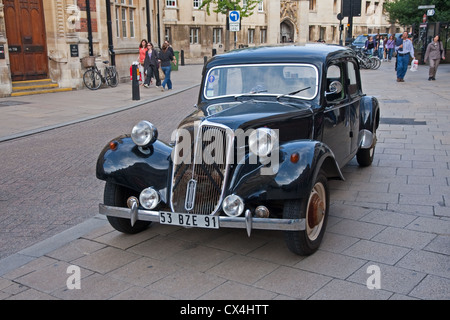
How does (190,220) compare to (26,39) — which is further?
(26,39)

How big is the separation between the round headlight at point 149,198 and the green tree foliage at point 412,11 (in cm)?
3205

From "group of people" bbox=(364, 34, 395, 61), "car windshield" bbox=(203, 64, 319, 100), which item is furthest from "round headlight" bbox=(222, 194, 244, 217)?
"group of people" bbox=(364, 34, 395, 61)

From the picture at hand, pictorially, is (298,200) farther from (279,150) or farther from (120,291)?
(120,291)

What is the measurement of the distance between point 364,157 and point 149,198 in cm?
387

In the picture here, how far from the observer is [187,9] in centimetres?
4200

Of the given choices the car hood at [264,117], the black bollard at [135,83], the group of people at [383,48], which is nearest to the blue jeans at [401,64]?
the black bollard at [135,83]

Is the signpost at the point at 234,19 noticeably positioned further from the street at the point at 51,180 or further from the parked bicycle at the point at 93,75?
the street at the point at 51,180

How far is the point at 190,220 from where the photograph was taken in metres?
3.92

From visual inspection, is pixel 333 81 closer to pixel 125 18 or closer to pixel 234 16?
pixel 234 16

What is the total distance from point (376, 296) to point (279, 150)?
1364 mm

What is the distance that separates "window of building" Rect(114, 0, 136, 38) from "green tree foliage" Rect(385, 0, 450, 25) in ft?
63.6

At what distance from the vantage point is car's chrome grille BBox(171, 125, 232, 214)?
4062mm

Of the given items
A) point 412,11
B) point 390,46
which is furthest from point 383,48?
point 412,11
